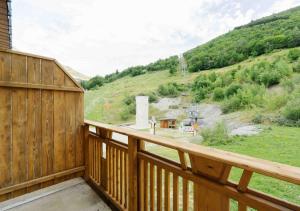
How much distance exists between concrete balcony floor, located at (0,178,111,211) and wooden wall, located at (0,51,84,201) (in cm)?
8

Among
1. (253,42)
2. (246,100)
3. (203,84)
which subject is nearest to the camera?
(246,100)

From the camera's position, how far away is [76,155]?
9.55 feet

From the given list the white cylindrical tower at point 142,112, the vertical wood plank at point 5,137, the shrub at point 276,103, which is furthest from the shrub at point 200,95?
the vertical wood plank at point 5,137

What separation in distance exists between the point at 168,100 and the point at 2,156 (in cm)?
1206

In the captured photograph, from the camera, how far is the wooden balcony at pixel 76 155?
1.18 meters

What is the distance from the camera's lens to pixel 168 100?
13922 millimetres

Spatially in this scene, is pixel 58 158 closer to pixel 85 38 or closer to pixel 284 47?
pixel 85 38

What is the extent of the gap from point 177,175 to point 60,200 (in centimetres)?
178

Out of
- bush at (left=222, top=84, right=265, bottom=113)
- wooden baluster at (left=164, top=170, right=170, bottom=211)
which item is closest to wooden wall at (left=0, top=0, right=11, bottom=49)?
wooden baluster at (left=164, top=170, right=170, bottom=211)

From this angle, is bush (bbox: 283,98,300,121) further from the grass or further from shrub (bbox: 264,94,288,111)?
shrub (bbox: 264,94,288,111)

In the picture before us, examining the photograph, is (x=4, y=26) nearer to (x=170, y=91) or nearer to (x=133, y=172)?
(x=133, y=172)

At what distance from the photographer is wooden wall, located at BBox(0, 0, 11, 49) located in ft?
10.9

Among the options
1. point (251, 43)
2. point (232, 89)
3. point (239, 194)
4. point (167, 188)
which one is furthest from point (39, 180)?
point (251, 43)

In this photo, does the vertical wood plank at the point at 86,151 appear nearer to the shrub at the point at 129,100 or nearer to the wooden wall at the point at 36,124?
the wooden wall at the point at 36,124
